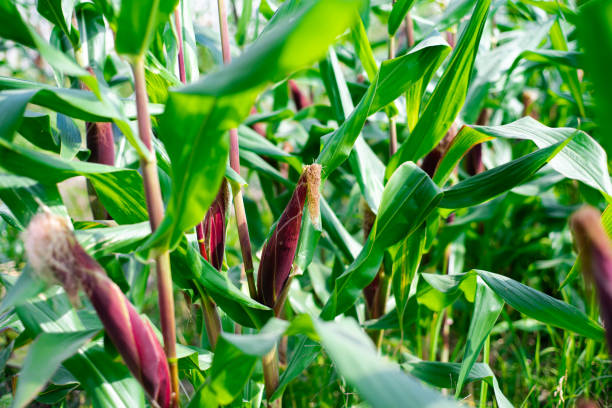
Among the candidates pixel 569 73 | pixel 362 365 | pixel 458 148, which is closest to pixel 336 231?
pixel 458 148

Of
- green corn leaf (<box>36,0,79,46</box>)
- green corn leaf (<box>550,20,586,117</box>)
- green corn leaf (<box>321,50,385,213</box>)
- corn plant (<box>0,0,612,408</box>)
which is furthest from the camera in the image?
green corn leaf (<box>550,20,586,117</box>)

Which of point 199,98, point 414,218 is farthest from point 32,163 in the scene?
point 414,218

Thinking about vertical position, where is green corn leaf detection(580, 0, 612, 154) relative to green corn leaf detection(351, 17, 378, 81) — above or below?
→ below

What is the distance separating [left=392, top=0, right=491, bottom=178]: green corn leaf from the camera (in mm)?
772

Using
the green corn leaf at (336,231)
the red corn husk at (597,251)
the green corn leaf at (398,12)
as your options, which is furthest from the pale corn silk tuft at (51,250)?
the green corn leaf at (398,12)

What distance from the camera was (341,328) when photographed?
0.46m

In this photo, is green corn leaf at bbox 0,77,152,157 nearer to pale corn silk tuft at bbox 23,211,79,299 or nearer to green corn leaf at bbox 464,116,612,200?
pale corn silk tuft at bbox 23,211,79,299

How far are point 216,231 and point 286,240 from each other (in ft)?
0.37

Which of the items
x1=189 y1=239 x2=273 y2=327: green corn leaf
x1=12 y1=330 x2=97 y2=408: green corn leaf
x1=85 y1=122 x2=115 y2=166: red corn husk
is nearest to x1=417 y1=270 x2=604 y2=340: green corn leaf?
x1=189 y1=239 x2=273 y2=327: green corn leaf

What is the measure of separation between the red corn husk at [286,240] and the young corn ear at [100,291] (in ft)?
0.66

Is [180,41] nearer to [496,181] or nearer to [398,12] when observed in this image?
[398,12]

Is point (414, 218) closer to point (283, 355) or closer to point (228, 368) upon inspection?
point (228, 368)

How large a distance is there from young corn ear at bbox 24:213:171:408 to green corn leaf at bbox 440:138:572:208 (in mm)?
521

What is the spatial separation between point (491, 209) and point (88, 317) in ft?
3.18
